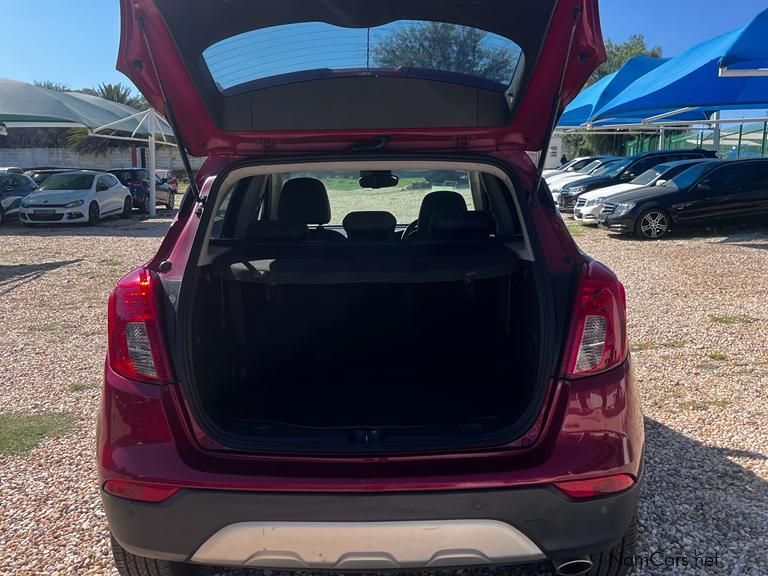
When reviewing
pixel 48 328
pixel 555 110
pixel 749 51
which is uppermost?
pixel 749 51

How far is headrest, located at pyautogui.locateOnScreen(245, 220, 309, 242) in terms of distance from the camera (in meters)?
2.94

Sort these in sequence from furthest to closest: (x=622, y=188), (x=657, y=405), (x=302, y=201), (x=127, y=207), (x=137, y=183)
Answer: (x=137, y=183) → (x=127, y=207) → (x=622, y=188) → (x=657, y=405) → (x=302, y=201)

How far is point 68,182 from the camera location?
59.1ft

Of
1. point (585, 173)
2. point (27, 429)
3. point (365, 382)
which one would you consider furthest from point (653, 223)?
point (27, 429)

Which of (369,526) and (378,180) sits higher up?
(378,180)

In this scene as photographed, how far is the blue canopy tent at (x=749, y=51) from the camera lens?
1086cm

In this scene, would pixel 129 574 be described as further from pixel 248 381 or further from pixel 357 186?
pixel 357 186

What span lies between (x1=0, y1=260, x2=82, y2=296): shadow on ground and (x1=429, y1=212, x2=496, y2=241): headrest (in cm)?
758

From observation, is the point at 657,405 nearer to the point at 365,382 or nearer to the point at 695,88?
the point at 365,382

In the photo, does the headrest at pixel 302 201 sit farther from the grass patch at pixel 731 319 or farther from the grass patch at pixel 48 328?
the grass patch at pixel 731 319

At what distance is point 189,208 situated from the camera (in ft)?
8.25

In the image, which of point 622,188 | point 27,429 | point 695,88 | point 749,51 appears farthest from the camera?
point 622,188

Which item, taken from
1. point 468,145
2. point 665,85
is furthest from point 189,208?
point 665,85

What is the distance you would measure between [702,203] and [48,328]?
39.6 ft
